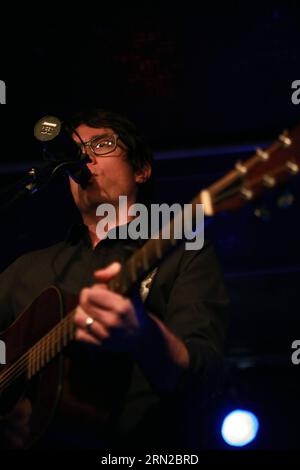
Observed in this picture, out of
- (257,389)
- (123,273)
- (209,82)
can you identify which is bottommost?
(123,273)

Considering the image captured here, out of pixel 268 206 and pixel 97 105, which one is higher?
pixel 97 105

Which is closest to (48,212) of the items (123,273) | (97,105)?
(97,105)

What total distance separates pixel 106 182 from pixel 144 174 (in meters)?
0.30

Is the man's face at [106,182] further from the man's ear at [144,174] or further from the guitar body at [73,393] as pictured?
the guitar body at [73,393]

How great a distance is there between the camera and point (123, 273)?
151 centimetres

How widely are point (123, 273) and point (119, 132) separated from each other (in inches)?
42.5

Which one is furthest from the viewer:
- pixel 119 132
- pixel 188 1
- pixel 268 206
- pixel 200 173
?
pixel 200 173

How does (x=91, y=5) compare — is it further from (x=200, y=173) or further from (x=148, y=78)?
(x=200, y=173)

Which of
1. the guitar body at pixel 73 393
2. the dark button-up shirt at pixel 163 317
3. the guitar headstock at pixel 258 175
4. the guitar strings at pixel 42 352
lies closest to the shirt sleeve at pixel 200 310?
the dark button-up shirt at pixel 163 317

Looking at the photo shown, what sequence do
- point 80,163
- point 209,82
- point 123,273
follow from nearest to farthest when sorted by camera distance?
point 123,273 → point 80,163 → point 209,82

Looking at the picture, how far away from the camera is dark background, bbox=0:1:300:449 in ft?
10.2

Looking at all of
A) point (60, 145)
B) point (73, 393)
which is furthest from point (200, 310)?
point (60, 145)

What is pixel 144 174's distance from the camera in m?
2.50

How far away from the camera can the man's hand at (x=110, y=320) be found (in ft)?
4.42
